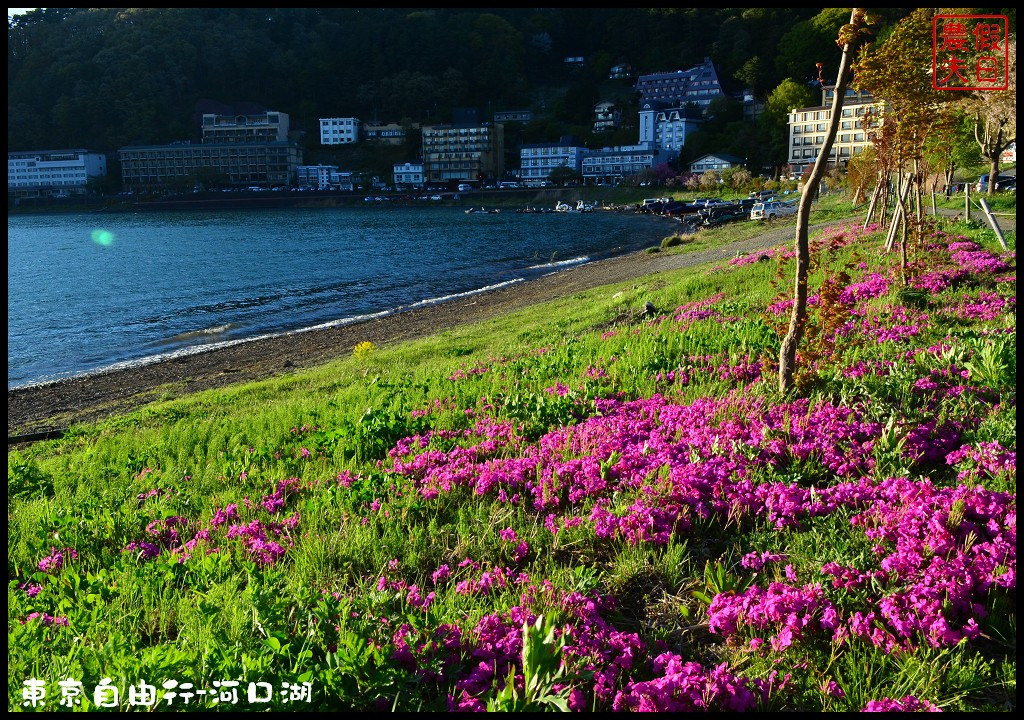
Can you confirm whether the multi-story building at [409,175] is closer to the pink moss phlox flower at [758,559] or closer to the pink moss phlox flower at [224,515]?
the pink moss phlox flower at [224,515]

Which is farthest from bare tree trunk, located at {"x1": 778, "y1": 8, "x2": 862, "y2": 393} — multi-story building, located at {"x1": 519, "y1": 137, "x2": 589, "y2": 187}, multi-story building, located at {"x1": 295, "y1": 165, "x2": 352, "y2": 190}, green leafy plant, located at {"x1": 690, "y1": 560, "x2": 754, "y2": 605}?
multi-story building, located at {"x1": 295, "y1": 165, "x2": 352, "y2": 190}

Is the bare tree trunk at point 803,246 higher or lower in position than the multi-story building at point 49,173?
lower

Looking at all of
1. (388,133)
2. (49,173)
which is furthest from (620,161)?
(49,173)

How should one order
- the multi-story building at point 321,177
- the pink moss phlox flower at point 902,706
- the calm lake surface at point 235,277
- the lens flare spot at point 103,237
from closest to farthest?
the pink moss phlox flower at point 902,706 < the calm lake surface at point 235,277 < the lens flare spot at point 103,237 < the multi-story building at point 321,177

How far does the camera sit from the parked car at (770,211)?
5607cm

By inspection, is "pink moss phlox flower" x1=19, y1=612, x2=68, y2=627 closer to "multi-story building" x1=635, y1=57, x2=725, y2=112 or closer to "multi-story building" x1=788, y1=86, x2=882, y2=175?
"multi-story building" x1=788, y1=86, x2=882, y2=175

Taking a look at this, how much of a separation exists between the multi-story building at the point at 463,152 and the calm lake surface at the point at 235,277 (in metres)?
86.8

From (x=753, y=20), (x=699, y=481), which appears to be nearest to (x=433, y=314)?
(x=699, y=481)

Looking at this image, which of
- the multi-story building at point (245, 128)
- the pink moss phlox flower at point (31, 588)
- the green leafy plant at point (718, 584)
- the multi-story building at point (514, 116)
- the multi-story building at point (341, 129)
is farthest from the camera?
the multi-story building at point (341, 129)

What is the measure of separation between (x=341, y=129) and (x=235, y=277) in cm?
16799

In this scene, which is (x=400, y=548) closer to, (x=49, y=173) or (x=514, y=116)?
(x=514, y=116)

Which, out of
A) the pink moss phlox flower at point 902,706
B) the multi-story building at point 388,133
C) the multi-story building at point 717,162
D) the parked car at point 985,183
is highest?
the multi-story building at point 388,133

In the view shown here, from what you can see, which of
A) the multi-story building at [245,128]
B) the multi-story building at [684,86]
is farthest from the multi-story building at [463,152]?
the multi-story building at [245,128]

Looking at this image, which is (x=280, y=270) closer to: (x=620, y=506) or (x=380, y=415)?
(x=380, y=415)
